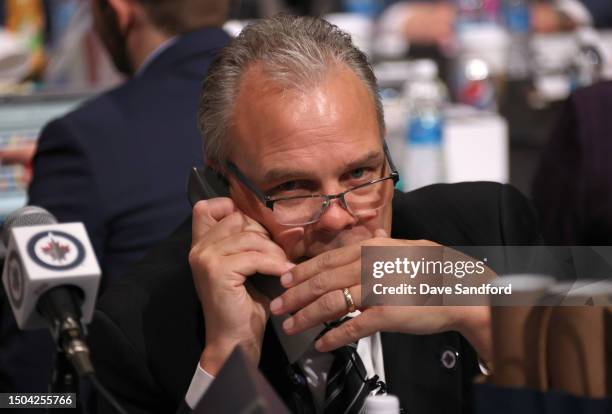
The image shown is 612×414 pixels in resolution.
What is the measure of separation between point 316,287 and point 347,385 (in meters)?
0.22

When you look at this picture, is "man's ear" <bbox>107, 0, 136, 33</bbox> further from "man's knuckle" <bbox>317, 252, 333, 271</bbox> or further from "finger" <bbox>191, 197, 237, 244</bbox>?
"man's knuckle" <bbox>317, 252, 333, 271</bbox>

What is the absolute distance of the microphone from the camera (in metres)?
1.27

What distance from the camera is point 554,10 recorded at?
4.53 meters

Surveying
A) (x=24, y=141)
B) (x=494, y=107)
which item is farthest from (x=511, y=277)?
(x=494, y=107)

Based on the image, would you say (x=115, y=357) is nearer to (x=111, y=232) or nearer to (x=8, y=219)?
(x=8, y=219)

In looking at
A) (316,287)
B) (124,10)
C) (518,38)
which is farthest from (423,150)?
(518,38)

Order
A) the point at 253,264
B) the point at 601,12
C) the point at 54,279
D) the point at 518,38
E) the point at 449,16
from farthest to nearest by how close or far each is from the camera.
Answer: the point at 449,16, the point at 601,12, the point at 518,38, the point at 253,264, the point at 54,279

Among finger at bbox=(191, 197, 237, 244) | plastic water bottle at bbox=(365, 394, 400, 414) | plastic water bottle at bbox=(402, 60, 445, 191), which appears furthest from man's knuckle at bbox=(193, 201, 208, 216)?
plastic water bottle at bbox=(402, 60, 445, 191)

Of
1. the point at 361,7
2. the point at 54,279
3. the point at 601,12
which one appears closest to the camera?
the point at 54,279

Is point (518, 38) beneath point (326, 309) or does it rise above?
beneath

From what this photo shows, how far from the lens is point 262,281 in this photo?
1.56 meters

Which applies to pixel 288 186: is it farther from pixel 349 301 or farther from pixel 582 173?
pixel 582 173

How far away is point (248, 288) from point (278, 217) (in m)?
0.12

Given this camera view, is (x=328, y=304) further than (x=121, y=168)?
No
